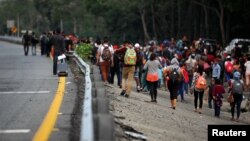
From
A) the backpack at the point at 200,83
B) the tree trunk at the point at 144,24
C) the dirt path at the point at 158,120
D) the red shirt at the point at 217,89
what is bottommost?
the dirt path at the point at 158,120

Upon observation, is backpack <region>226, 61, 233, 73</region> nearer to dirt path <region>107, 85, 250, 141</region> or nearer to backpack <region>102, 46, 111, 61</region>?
dirt path <region>107, 85, 250, 141</region>

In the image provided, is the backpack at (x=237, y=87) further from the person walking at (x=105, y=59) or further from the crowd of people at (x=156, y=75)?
the person walking at (x=105, y=59)

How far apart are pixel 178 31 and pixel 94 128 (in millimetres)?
→ 59511

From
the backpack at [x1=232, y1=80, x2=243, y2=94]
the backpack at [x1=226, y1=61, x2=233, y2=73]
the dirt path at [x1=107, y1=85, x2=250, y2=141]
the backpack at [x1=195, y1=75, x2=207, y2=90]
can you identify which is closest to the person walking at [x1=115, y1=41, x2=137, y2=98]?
the dirt path at [x1=107, y1=85, x2=250, y2=141]

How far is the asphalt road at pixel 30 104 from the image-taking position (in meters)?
12.0

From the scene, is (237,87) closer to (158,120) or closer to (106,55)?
(106,55)

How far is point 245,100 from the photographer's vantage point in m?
29.7

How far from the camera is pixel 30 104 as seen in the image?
16.1m

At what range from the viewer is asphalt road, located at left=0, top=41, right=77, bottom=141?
39.3ft

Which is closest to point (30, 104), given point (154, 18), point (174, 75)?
point (174, 75)

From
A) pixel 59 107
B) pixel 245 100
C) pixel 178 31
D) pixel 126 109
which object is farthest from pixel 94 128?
pixel 178 31

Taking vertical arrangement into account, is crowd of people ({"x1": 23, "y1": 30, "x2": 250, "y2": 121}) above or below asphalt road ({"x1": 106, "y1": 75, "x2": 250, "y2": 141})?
above

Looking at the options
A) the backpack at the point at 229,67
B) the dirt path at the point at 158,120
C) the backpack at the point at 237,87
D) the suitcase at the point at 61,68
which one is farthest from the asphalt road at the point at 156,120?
the backpack at the point at 229,67

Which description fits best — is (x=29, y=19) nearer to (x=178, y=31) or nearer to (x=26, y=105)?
(x=178, y=31)
